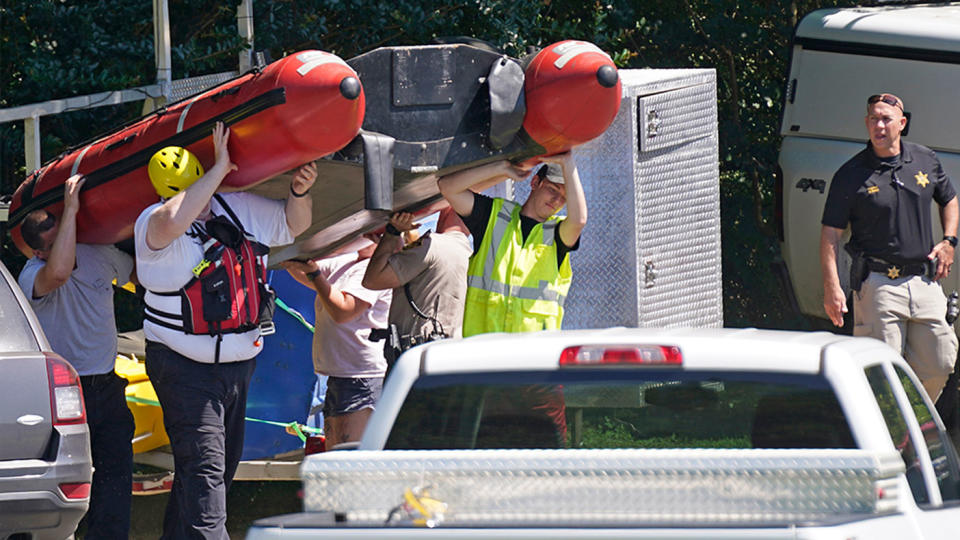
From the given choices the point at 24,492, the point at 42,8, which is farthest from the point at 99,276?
the point at 42,8

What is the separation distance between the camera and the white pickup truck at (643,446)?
326 centimetres

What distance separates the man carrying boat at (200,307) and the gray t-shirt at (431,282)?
0.60 metres

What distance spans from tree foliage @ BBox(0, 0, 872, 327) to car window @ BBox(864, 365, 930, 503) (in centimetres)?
639

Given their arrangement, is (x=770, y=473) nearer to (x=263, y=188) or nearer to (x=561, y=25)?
(x=263, y=188)

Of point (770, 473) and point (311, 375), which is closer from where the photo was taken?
point (770, 473)

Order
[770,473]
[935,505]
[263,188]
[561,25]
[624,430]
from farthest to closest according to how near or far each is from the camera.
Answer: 1. [561,25]
2. [263,188]
3. [624,430]
4. [935,505]
5. [770,473]

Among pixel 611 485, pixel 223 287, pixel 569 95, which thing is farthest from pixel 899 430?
pixel 223 287

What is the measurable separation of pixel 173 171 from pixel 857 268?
12.5 ft

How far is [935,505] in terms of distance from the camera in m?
3.80

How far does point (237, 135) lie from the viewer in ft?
19.4

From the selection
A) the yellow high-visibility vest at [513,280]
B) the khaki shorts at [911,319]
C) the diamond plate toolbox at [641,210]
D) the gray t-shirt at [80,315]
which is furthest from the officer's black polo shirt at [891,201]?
the gray t-shirt at [80,315]

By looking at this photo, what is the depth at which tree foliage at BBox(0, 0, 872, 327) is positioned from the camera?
9633 millimetres

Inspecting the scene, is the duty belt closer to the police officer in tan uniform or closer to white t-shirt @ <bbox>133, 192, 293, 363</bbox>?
the police officer in tan uniform

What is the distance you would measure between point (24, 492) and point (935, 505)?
126 inches
